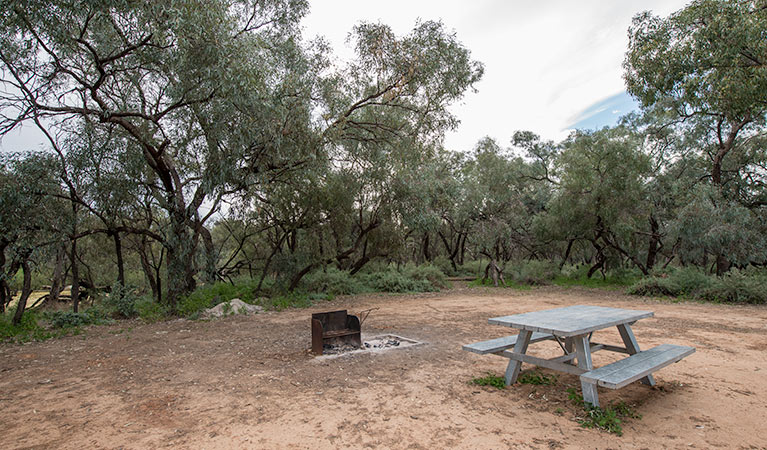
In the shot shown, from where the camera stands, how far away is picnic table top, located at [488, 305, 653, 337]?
10.6 feet

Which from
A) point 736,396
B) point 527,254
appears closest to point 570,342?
point 736,396

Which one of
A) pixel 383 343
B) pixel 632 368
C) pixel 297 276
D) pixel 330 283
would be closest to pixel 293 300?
pixel 297 276

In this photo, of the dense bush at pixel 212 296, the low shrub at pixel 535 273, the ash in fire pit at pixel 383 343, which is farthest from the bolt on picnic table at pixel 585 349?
the low shrub at pixel 535 273

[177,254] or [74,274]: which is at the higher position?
[177,254]

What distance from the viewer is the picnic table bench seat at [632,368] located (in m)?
2.93

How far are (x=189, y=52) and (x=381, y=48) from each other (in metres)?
4.06

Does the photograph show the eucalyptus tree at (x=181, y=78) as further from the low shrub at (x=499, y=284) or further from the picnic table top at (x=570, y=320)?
the low shrub at (x=499, y=284)

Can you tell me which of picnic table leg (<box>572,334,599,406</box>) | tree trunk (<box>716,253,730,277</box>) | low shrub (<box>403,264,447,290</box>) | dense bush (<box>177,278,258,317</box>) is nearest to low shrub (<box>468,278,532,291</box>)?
low shrub (<box>403,264,447,290</box>)

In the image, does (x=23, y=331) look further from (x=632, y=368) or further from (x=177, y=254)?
(x=632, y=368)

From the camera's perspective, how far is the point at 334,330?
5688 millimetres

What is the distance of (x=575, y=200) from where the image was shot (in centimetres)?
1391

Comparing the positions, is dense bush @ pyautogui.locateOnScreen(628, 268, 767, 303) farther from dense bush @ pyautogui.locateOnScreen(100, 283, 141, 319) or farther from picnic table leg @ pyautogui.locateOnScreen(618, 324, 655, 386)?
dense bush @ pyautogui.locateOnScreen(100, 283, 141, 319)

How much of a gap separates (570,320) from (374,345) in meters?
2.82

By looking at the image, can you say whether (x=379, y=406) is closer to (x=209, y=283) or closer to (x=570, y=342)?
(x=570, y=342)
